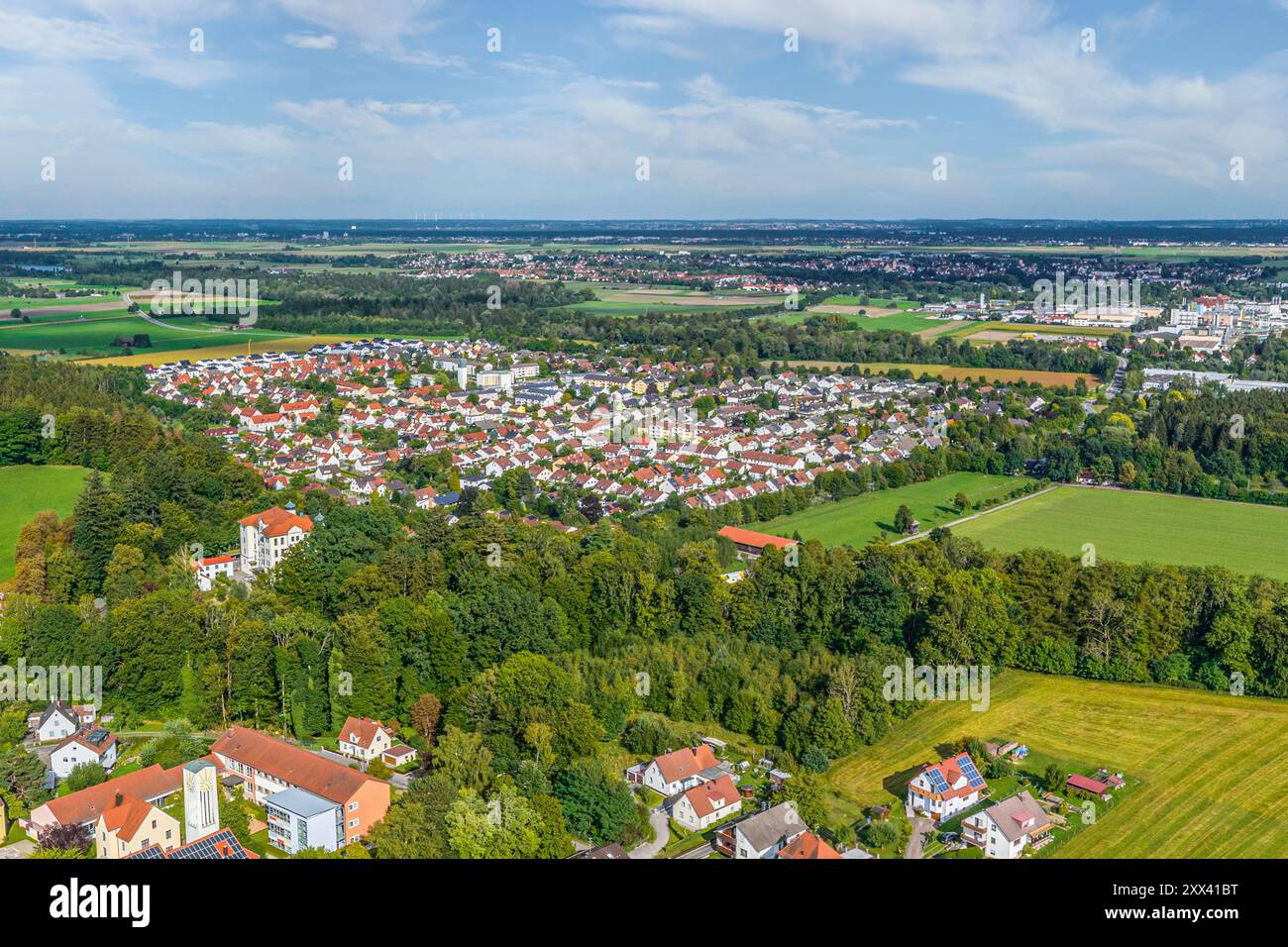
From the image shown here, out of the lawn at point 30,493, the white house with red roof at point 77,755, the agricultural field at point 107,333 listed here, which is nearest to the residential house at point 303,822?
the white house with red roof at point 77,755

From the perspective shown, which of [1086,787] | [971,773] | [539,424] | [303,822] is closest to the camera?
[303,822]

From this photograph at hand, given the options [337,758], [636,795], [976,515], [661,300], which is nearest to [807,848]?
[636,795]

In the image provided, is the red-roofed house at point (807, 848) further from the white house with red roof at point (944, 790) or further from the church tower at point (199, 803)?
the church tower at point (199, 803)

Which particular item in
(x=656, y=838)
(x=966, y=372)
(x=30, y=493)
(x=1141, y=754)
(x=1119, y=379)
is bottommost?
(x=656, y=838)

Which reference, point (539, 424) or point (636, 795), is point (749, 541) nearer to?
point (636, 795)

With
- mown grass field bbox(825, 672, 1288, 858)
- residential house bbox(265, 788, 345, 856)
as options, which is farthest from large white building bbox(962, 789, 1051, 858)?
residential house bbox(265, 788, 345, 856)

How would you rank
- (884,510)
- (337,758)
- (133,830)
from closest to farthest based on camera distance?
(133,830), (337,758), (884,510)

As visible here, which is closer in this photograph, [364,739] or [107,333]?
[364,739]

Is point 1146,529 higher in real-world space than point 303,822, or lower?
higher
